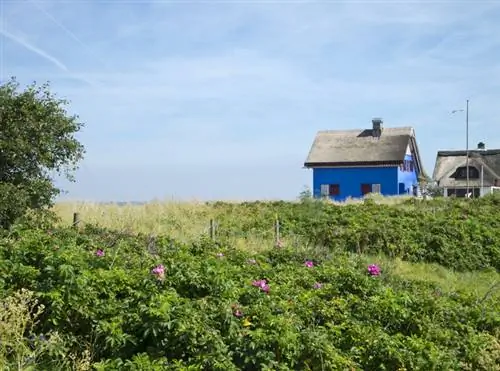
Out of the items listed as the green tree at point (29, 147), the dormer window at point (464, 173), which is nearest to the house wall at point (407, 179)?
the dormer window at point (464, 173)

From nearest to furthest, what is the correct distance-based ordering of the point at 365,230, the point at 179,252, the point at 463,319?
1. the point at 463,319
2. the point at 179,252
3. the point at 365,230

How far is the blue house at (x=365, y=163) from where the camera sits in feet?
150

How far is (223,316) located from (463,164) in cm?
5543

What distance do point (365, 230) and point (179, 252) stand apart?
30.1 feet

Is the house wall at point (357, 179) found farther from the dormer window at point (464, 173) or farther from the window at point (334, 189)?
the dormer window at point (464, 173)

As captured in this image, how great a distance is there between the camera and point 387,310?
561 cm

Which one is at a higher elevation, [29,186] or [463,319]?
[29,186]

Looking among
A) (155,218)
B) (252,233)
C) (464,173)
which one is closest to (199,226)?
(252,233)

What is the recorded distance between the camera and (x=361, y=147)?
47875 mm

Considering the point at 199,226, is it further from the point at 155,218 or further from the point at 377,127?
the point at 377,127

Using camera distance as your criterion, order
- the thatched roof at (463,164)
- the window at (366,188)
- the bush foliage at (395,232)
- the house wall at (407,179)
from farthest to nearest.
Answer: the thatched roof at (463,164) → the window at (366,188) → the house wall at (407,179) → the bush foliage at (395,232)

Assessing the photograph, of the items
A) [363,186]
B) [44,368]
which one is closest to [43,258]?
[44,368]

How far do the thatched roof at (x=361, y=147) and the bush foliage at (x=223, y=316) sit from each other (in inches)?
1567

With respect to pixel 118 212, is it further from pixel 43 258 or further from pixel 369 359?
pixel 369 359
